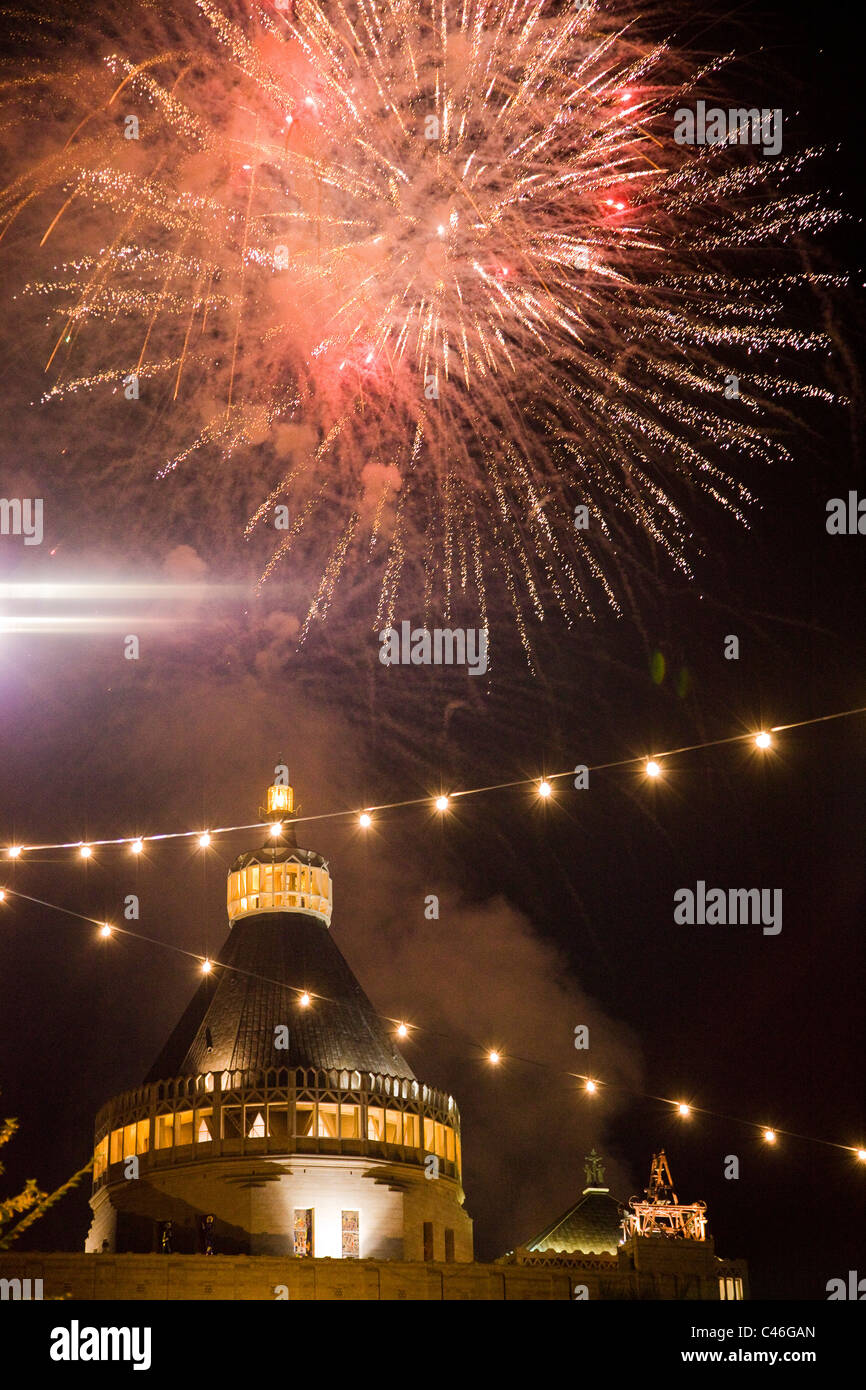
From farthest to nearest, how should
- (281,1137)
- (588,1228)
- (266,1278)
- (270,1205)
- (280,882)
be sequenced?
(280,882) → (588,1228) → (281,1137) → (270,1205) → (266,1278)

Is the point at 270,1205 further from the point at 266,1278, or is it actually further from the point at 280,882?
the point at 280,882

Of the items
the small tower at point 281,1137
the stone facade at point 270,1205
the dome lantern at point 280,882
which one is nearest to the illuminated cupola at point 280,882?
the dome lantern at point 280,882

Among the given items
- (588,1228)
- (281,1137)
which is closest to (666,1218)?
(588,1228)

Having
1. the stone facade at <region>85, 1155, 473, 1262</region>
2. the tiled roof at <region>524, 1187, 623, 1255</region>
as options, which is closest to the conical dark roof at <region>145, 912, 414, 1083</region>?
the stone facade at <region>85, 1155, 473, 1262</region>

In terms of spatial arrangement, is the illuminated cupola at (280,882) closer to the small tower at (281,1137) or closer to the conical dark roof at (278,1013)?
the conical dark roof at (278,1013)

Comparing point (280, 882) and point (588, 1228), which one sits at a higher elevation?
point (280, 882)
